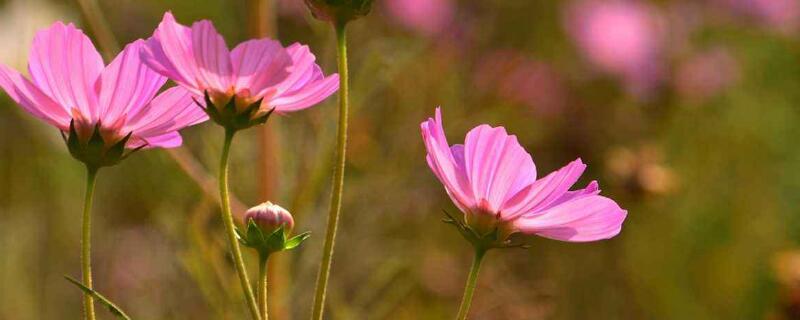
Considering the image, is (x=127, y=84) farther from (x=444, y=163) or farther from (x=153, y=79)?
(x=444, y=163)

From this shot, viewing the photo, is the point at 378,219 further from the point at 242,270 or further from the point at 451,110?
the point at 242,270

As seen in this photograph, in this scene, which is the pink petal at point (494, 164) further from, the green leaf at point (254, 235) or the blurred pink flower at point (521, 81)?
the blurred pink flower at point (521, 81)

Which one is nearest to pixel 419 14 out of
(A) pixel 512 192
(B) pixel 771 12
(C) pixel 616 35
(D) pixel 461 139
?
(D) pixel 461 139

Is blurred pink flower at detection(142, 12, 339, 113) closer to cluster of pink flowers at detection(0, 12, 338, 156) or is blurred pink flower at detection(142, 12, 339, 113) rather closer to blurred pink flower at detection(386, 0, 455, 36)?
cluster of pink flowers at detection(0, 12, 338, 156)

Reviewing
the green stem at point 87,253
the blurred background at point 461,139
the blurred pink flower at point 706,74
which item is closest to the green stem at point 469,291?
the green stem at point 87,253

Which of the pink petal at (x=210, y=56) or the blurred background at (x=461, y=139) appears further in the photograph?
the blurred background at (x=461, y=139)

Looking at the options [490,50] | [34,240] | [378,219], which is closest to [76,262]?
[34,240]
